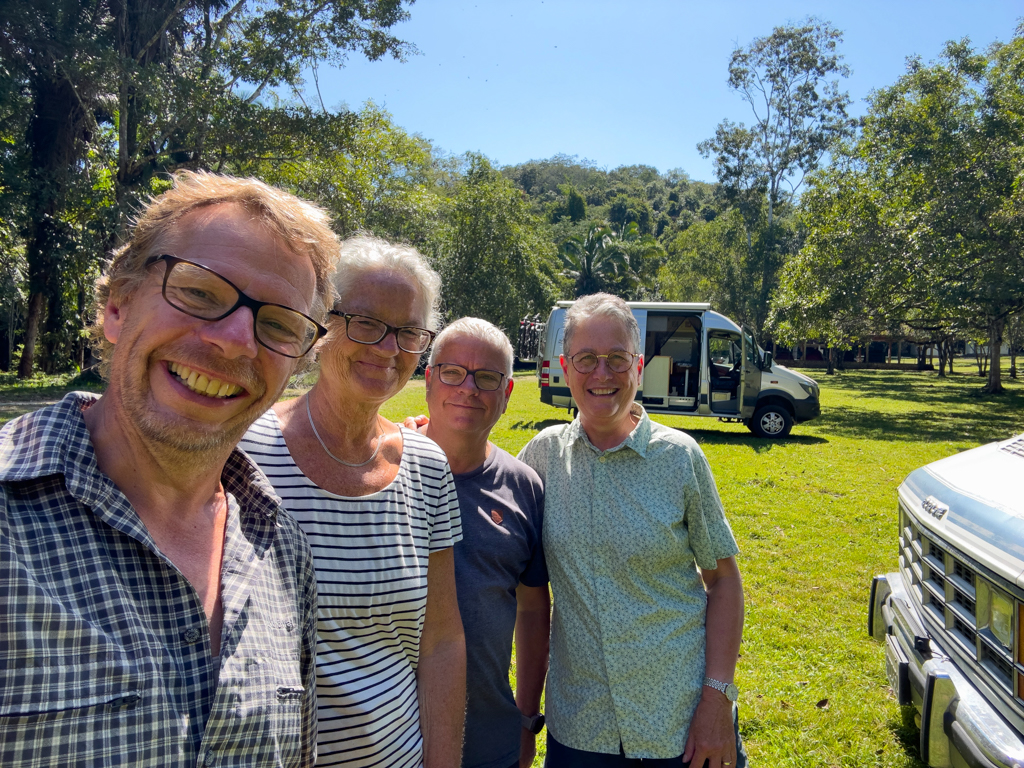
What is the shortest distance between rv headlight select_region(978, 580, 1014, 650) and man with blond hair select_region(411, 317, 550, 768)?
1.49m

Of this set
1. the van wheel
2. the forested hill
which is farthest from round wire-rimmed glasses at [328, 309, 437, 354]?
the van wheel

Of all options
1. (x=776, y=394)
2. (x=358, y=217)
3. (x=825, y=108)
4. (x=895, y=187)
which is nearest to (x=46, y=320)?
(x=358, y=217)

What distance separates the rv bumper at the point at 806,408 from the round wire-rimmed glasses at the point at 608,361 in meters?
12.2

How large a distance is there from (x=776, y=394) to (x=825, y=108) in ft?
95.7

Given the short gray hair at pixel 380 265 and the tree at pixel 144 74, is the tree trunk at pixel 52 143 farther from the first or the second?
the short gray hair at pixel 380 265

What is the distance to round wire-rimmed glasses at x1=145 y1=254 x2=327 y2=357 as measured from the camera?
3.78 feet

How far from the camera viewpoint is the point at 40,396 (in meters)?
15.7

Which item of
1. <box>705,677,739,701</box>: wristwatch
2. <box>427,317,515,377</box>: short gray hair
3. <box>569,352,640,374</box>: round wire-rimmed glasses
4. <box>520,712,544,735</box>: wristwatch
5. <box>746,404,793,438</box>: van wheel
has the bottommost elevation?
<box>746,404,793,438</box>: van wheel

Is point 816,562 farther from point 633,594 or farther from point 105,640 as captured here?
point 105,640

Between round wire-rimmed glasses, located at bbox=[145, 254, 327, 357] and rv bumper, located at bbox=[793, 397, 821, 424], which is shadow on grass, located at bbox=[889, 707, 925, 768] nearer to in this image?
round wire-rimmed glasses, located at bbox=[145, 254, 327, 357]

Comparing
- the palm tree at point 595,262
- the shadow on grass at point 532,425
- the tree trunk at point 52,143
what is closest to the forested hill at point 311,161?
the tree trunk at point 52,143

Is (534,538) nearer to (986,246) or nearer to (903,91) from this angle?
(986,246)

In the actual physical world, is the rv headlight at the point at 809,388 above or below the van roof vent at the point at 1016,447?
below

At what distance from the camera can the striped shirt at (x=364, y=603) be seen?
153cm
